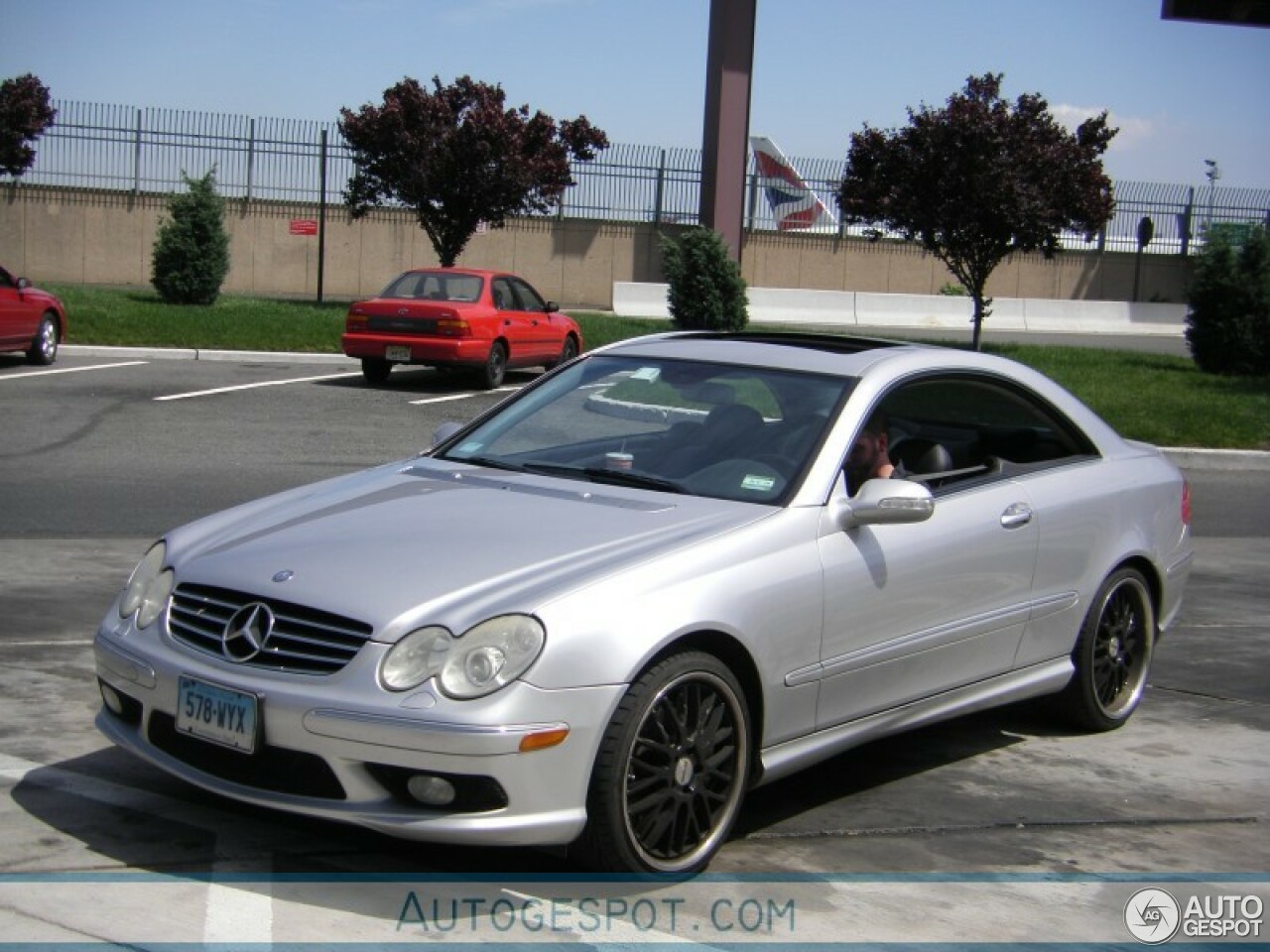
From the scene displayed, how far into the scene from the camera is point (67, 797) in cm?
500

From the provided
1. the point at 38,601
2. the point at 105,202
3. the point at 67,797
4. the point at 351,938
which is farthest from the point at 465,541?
the point at 105,202

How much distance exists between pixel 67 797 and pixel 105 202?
32366mm

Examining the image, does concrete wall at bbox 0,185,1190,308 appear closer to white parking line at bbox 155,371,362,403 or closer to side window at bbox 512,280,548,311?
white parking line at bbox 155,371,362,403

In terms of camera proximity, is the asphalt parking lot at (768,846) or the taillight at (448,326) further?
the taillight at (448,326)

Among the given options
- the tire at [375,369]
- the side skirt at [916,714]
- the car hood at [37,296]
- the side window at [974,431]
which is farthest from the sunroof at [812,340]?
the car hood at [37,296]

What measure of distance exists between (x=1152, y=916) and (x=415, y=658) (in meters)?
2.19

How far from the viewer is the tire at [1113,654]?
20.6 ft

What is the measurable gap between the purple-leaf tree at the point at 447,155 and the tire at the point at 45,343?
36.8 ft

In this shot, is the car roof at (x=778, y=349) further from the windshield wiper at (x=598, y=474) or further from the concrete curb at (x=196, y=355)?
the concrete curb at (x=196, y=355)

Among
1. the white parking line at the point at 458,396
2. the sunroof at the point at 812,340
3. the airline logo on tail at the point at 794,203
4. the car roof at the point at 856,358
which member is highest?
the airline logo on tail at the point at 794,203

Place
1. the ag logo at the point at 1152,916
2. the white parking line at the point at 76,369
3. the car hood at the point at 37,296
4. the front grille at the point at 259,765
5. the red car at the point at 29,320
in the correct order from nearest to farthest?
the front grille at the point at 259,765 → the ag logo at the point at 1152,916 → the white parking line at the point at 76,369 → the red car at the point at 29,320 → the car hood at the point at 37,296

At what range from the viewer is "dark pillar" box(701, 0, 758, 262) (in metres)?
24.6

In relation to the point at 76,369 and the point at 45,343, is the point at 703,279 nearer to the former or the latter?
the point at 76,369

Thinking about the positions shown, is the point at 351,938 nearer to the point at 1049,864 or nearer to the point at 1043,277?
the point at 1049,864
